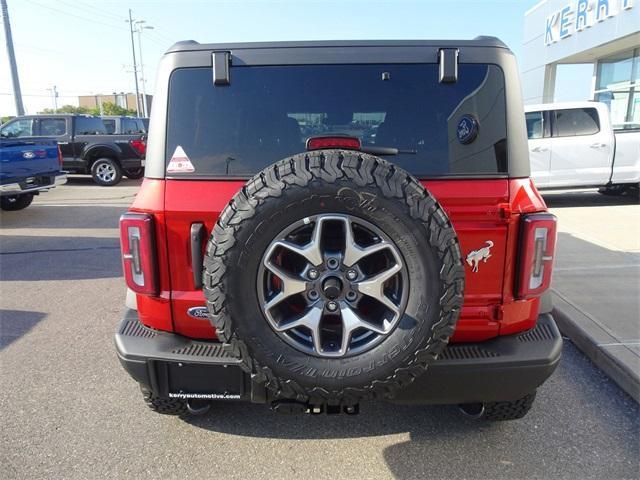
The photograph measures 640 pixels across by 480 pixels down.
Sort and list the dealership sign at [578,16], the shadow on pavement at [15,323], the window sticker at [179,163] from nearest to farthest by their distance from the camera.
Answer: the window sticker at [179,163] < the shadow on pavement at [15,323] < the dealership sign at [578,16]

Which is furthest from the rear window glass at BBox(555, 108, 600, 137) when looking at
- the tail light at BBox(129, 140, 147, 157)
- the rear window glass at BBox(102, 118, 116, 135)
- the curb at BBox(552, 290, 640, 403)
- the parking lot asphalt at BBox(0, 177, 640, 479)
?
the rear window glass at BBox(102, 118, 116, 135)

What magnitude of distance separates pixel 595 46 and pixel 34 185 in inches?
634

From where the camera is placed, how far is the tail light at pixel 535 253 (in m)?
2.06

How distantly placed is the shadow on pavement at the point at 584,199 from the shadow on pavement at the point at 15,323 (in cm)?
922

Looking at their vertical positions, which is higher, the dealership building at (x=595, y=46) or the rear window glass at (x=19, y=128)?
the dealership building at (x=595, y=46)

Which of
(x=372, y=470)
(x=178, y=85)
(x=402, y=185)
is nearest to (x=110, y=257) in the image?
(x=178, y=85)

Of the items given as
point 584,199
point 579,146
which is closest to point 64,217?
point 579,146

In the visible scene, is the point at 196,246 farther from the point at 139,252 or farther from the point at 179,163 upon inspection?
the point at 179,163

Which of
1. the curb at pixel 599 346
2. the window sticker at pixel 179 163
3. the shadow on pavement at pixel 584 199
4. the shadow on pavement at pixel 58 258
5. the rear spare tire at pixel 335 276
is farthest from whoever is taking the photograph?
the shadow on pavement at pixel 584 199

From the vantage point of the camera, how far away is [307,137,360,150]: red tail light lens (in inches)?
80.0

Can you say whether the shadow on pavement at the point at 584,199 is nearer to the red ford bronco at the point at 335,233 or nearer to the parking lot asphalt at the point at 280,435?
the parking lot asphalt at the point at 280,435

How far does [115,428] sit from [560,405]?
8.75ft

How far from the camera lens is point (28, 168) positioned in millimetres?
8297

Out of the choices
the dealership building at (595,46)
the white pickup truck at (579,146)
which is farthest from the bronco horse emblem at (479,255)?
the dealership building at (595,46)
